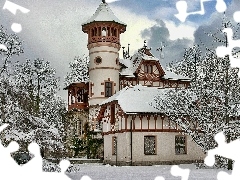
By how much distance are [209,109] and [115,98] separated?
8561 millimetres

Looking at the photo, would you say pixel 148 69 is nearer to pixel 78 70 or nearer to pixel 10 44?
pixel 78 70

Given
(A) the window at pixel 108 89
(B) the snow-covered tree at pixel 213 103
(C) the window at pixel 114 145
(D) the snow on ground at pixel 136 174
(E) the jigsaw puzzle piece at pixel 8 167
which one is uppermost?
(A) the window at pixel 108 89

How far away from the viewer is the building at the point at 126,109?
108ft

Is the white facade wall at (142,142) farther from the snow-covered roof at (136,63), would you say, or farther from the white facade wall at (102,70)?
the snow-covered roof at (136,63)

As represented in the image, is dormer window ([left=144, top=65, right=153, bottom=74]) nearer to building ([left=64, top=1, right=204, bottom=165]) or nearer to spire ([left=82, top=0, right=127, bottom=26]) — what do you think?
building ([left=64, top=1, right=204, bottom=165])

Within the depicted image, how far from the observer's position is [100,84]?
4397 cm

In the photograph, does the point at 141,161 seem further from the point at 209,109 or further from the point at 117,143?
the point at 209,109

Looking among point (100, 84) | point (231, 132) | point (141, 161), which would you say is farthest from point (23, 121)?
point (100, 84)

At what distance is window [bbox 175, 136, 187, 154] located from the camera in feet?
111

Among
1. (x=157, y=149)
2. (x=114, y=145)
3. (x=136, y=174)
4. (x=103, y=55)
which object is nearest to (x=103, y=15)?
(x=103, y=55)

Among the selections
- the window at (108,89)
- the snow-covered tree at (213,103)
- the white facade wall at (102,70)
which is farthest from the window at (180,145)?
the window at (108,89)

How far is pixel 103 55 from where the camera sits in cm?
4341

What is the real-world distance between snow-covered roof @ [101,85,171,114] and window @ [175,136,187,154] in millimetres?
2921

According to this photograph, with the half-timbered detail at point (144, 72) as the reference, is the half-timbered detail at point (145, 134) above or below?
below
